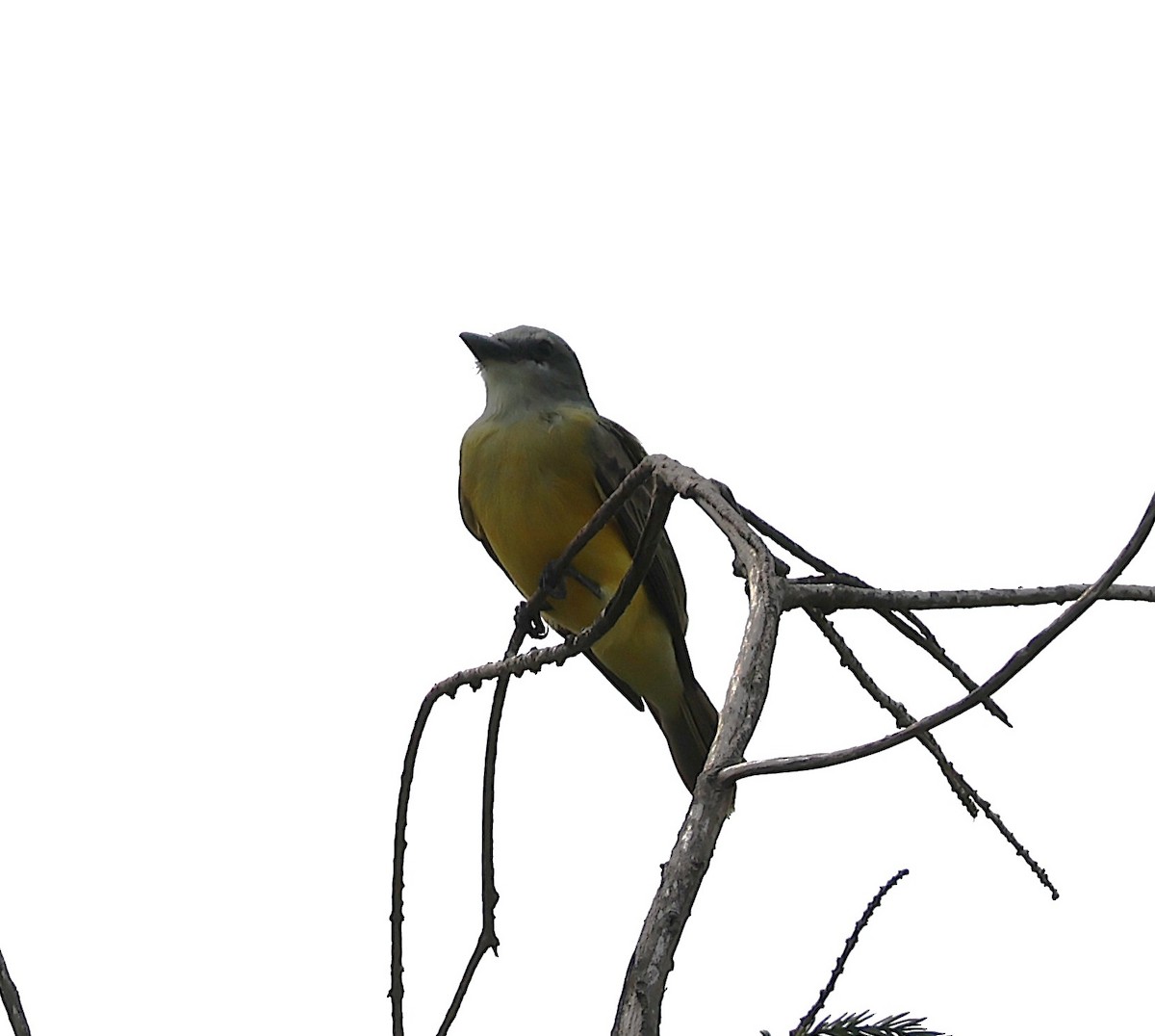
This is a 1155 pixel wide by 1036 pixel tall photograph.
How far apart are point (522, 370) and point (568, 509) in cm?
61

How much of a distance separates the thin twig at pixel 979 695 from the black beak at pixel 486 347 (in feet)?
12.1

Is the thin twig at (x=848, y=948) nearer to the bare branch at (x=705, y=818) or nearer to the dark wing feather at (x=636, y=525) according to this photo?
the bare branch at (x=705, y=818)

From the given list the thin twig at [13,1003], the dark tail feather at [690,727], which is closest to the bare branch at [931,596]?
the thin twig at [13,1003]

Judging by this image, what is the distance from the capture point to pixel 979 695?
135cm

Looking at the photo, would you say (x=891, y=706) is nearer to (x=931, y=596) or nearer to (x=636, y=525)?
(x=931, y=596)

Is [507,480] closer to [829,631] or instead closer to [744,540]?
[829,631]

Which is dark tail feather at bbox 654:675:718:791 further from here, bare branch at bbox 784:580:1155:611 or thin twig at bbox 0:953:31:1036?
thin twig at bbox 0:953:31:1036

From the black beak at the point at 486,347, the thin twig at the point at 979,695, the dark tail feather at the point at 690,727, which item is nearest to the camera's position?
the thin twig at the point at 979,695

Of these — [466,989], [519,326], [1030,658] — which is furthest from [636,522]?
[1030,658]

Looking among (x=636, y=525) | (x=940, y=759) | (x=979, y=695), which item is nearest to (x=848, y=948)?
(x=940, y=759)

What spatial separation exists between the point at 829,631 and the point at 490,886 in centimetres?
99

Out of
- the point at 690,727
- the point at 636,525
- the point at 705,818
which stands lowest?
the point at 705,818

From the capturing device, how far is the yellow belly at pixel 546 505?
4754 mm

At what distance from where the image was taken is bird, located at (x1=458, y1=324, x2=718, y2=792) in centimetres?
476
